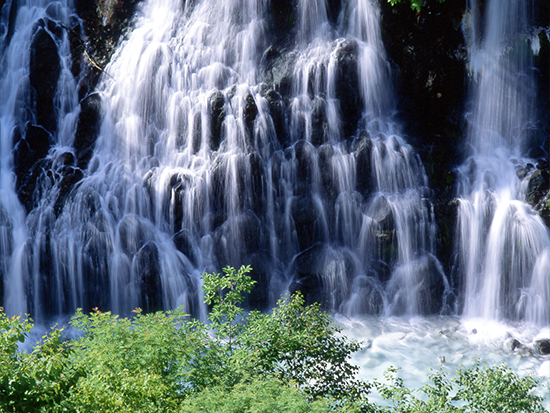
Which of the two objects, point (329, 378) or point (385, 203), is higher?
point (385, 203)

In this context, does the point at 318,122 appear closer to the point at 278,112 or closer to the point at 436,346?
the point at 278,112

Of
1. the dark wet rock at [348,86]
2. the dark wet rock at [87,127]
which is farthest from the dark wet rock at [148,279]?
the dark wet rock at [348,86]

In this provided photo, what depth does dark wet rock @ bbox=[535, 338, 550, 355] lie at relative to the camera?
1457 cm

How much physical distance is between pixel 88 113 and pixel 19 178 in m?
3.26

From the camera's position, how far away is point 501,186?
1753 centimetres

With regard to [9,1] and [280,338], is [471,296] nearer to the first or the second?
[280,338]

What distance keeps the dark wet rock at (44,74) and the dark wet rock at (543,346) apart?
56.2 feet

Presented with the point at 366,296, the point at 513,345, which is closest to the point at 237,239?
the point at 366,296

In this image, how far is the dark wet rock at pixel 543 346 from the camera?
47.8 ft

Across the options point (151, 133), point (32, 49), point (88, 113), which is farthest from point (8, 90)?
point (151, 133)

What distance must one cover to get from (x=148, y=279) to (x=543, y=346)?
11.5 m

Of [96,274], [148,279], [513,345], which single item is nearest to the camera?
[513,345]

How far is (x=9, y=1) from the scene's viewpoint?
21141mm

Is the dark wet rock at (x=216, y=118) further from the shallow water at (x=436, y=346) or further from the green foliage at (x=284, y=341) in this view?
the green foliage at (x=284, y=341)
